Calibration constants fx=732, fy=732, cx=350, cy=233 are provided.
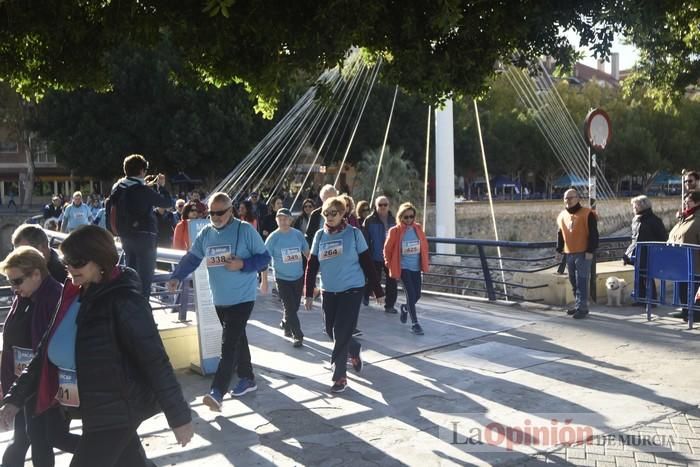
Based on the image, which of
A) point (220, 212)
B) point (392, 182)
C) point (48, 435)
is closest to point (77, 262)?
point (48, 435)

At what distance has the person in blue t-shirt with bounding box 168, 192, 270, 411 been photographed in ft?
19.5

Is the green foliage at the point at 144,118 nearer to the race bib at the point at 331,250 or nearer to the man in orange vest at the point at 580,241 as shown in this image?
the man in orange vest at the point at 580,241

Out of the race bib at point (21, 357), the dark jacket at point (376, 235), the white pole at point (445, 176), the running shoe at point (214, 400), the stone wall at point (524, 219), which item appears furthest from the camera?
the stone wall at point (524, 219)

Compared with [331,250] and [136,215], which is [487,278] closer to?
[331,250]

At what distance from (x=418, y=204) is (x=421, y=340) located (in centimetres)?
2677

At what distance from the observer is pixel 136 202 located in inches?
286

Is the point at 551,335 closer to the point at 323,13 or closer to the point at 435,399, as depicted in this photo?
the point at 435,399

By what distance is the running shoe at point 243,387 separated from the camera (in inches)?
253

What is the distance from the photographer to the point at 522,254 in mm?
33500

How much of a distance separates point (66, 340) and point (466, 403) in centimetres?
370

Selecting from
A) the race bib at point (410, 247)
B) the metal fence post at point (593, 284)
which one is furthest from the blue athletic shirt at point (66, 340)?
the metal fence post at point (593, 284)

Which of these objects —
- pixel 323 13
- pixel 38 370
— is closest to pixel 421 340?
pixel 323 13

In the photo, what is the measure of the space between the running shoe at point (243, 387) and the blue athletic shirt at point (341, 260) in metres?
1.10

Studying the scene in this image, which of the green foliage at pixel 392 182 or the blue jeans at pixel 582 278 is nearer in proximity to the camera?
the blue jeans at pixel 582 278
